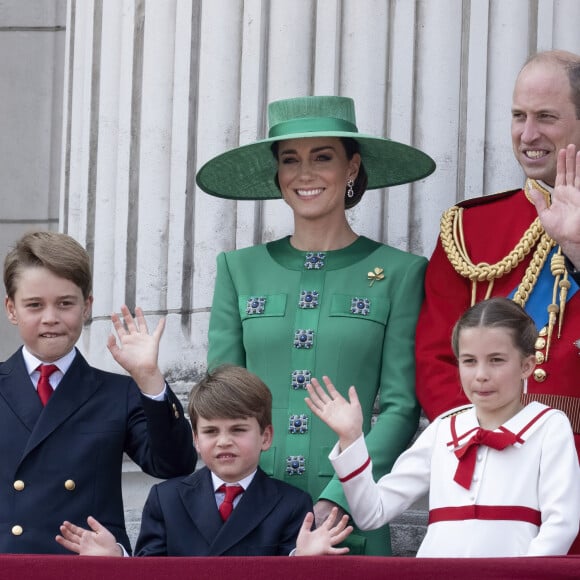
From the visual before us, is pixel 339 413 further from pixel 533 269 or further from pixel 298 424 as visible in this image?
pixel 533 269

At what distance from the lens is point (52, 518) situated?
4.12 meters

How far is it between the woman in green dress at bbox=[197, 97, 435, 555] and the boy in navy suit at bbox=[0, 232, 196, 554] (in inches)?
14.4

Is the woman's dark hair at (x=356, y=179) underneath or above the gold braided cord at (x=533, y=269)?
above

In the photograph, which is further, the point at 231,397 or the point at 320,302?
the point at 320,302

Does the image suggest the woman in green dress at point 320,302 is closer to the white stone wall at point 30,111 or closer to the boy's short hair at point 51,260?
the boy's short hair at point 51,260

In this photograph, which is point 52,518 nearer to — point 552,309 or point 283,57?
point 552,309

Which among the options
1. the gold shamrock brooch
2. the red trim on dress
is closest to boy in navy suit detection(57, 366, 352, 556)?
the red trim on dress

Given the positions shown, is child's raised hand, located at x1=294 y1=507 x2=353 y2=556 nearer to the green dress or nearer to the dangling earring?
the green dress

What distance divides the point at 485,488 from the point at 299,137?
121cm

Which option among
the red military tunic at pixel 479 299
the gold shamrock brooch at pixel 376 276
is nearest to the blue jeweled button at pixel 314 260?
the gold shamrock brooch at pixel 376 276

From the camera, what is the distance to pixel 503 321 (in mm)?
3986

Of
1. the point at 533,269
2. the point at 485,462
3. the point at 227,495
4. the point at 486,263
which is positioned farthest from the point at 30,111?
the point at 485,462

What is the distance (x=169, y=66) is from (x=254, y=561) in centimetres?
249

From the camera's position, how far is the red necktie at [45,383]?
4.28 meters
